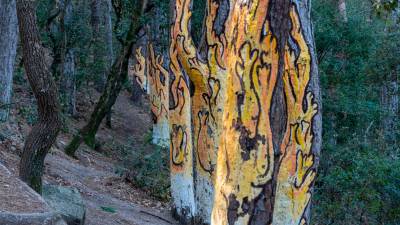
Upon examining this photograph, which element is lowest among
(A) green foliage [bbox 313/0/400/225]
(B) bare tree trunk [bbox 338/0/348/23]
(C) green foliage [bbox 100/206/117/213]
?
(C) green foliage [bbox 100/206/117/213]

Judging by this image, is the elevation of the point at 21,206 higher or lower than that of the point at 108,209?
higher

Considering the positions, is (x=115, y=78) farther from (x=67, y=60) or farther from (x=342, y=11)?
(x=342, y=11)

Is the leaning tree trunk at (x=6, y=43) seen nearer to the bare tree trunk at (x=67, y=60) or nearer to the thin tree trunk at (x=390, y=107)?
the bare tree trunk at (x=67, y=60)

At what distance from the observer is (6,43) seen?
14961 mm

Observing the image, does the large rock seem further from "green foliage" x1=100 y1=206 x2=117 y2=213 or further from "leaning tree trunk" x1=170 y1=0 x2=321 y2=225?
"green foliage" x1=100 y1=206 x2=117 y2=213

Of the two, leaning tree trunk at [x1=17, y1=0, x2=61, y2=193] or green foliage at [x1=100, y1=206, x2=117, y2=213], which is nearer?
leaning tree trunk at [x1=17, y1=0, x2=61, y2=193]

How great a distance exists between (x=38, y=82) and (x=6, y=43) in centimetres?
572

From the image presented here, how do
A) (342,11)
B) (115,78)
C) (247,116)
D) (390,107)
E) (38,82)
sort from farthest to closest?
(342,11) → (390,107) → (115,78) → (38,82) → (247,116)

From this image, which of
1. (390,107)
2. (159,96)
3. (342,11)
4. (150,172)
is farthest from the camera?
(342,11)

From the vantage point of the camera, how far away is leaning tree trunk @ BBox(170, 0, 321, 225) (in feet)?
21.8

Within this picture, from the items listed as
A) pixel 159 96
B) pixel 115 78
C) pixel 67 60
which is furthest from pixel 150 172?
pixel 67 60

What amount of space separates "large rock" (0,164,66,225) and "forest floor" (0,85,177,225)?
7.40 feet

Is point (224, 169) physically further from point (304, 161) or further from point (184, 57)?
point (184, 57)

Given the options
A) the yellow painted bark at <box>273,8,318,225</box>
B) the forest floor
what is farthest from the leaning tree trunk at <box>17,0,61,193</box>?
the yellow painted bark at <box>273,8,318,225</box>
